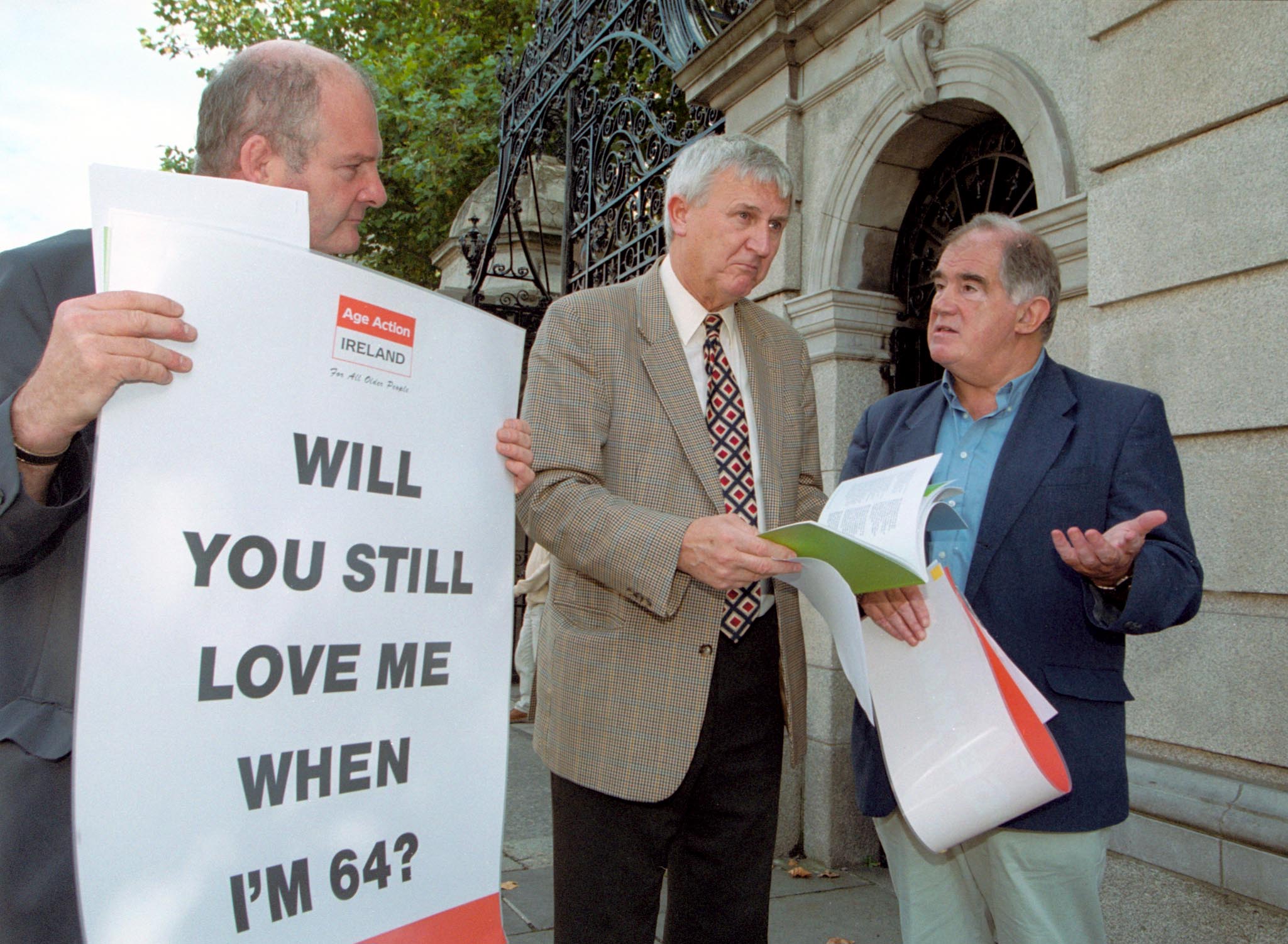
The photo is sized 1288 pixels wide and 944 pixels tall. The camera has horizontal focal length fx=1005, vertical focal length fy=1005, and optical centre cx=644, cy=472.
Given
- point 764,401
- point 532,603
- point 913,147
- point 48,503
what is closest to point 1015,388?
point 764,401

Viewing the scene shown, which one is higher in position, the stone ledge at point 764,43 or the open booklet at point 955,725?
the stone ledge at point 764,43

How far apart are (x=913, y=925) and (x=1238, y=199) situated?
7.43ft

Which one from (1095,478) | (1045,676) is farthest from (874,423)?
(1045,676)

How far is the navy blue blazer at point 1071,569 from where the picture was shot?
6.68 feet

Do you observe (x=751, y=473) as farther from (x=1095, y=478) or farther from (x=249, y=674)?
(x=249, y=674)

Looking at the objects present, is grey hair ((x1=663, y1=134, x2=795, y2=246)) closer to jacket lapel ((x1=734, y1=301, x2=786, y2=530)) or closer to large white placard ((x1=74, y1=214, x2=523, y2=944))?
jacket lapel ((x1=734, y1=301, x2=786, y2=530))

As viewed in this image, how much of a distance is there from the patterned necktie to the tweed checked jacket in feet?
0.16

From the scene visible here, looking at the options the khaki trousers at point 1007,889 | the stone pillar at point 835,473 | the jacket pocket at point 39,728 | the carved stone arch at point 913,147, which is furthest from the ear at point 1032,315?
the stone pillar at point 835,473

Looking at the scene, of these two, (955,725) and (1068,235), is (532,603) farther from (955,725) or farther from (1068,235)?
(955,725)

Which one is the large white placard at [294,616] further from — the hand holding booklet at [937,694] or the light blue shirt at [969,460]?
the light blue shirt at [969,460]

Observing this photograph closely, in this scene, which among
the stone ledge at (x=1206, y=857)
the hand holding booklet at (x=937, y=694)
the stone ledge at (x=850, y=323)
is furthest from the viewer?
the stone ledge at (x=850, y=323)

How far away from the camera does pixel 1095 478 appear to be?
2.12 metres

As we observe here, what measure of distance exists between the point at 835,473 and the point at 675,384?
280cm

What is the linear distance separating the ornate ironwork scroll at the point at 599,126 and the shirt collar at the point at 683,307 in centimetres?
400
